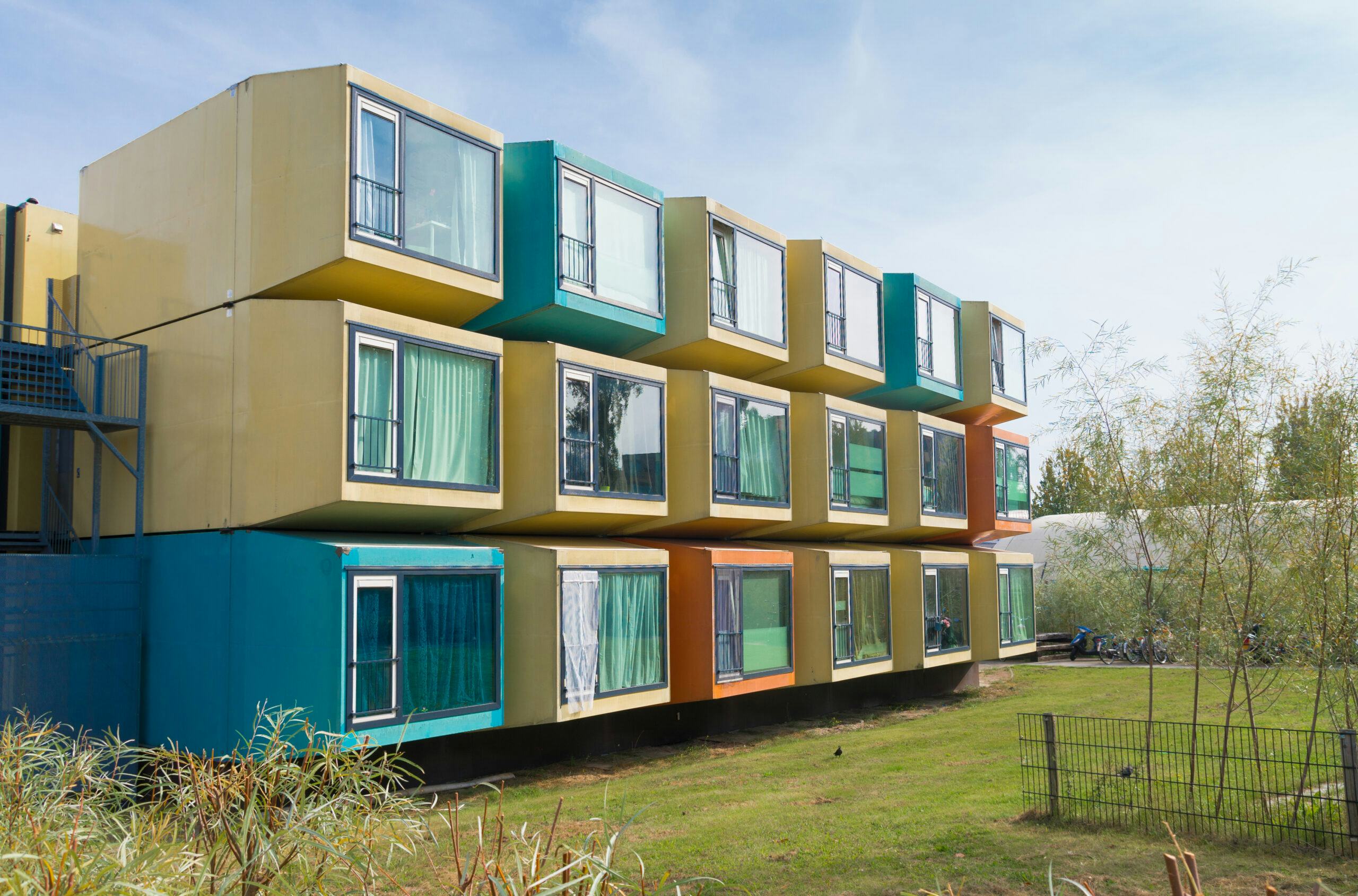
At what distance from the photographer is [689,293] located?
60.2 feet

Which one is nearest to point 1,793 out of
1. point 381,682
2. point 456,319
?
point 381,682

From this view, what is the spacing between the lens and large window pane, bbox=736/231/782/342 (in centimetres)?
1934

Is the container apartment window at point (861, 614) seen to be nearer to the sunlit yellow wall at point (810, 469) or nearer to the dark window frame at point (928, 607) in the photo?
the dark window frame at point (928, 607)

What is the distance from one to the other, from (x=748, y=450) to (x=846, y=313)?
475 cm

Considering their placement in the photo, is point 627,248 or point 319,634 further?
point 627,248

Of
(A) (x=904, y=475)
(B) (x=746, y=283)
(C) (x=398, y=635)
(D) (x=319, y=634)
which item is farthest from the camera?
(A) (x=904, y=475)

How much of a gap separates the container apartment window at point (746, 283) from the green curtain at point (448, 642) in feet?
23.5

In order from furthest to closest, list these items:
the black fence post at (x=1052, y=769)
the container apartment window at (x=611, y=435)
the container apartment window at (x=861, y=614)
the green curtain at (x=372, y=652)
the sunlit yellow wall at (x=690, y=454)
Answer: the container apartment window at (x=861, y=614), the sunlit yellow wall at (x=690, y=454), the container apartment window at (x=611, y=435), the green curtain at (x=372, y=652), the black fence post at (x=1052, y=769)

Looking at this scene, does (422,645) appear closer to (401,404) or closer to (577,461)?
(401,404)

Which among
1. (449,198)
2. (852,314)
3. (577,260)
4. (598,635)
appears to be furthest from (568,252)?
(852,314)

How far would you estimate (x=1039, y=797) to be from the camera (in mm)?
11508

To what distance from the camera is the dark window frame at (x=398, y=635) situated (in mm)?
12117

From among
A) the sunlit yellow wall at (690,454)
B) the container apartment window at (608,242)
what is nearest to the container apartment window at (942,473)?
the sunlit yellow wall at (690,454)

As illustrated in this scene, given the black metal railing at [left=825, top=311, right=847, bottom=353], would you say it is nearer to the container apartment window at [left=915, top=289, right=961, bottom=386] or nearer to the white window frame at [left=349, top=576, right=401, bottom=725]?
the container apartment window at [left=915, top=289, right=961, bottom=386]
